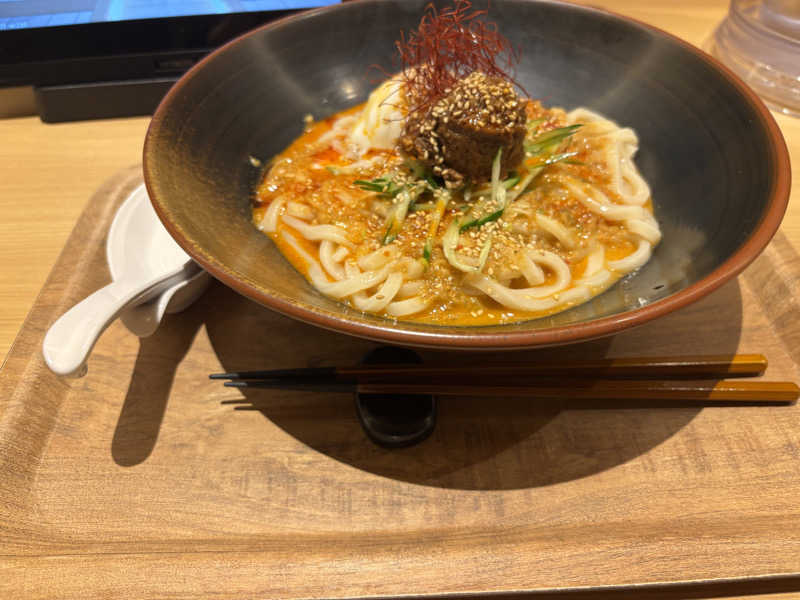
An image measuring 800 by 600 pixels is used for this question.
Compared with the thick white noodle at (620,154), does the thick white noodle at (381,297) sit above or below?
below

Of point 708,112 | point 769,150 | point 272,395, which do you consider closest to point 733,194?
point 769,150

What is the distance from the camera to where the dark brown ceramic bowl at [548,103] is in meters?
1.41

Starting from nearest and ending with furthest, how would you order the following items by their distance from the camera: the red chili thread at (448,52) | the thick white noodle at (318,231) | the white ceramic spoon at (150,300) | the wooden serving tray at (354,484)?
the wooden serving tray at (354,484)
the white ceramic spoon at (150,300)
the thick white noodle at (318,231)
the red chili thread at (448,52)

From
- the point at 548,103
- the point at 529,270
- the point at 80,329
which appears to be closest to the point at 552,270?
the point at 529,270

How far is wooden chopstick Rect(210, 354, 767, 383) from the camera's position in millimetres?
1581

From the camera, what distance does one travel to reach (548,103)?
2615mm

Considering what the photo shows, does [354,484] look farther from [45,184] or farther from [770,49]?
[770,49]

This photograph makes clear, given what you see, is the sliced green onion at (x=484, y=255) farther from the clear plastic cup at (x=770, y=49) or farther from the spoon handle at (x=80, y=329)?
the clear plastic cup at (x=770, y=49)

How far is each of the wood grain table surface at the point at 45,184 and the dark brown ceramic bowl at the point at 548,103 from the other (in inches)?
25.8

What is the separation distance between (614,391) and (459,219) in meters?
0.82

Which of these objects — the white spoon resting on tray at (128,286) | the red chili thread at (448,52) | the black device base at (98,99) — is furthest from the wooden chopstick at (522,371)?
the black device base at (98,99)

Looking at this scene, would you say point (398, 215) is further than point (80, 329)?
Yes

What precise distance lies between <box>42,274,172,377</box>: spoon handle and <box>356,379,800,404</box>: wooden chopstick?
2.34 ft

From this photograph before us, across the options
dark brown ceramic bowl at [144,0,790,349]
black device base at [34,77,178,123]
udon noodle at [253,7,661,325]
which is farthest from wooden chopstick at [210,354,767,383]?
black device base at [34,77,178,123]
